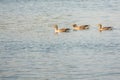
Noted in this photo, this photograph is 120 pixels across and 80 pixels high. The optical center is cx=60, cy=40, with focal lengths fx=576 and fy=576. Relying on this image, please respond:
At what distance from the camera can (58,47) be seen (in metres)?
23.5

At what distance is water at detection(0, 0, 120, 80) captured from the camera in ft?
61.9

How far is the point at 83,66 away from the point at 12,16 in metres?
16.1

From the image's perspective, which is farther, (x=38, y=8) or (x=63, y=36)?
(x=38, y=8)

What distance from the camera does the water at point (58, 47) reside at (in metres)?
18.9

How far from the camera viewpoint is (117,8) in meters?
39.3

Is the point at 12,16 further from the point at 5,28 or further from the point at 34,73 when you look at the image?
the point at 34,73

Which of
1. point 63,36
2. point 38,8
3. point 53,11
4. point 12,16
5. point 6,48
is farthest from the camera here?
point 38,8

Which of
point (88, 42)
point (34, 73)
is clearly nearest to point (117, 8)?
point (88, 42)

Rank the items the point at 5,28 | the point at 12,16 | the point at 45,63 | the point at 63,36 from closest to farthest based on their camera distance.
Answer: the point at 45,63
the point at 63,36
the point at 5,28
the point at 12,16

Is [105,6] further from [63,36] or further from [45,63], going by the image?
[45,63]

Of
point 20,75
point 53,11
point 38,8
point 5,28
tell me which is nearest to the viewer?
point 20,75

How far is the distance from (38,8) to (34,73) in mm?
22729

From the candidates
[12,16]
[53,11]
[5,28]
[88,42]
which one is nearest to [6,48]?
[88,42]

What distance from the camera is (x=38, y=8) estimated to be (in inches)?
1628
